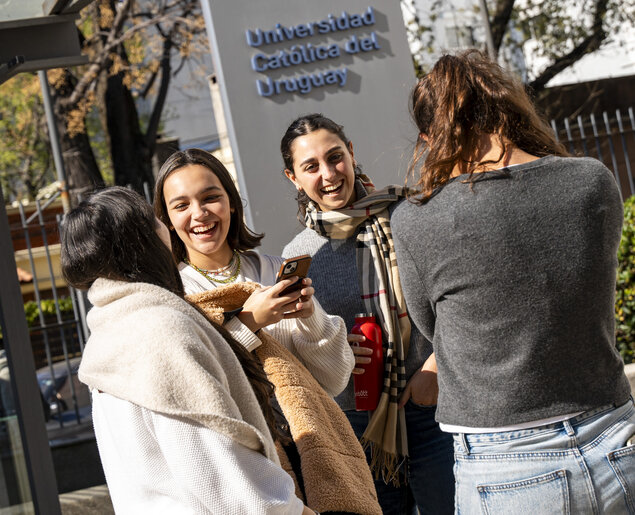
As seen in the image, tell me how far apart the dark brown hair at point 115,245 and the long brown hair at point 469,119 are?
732mm

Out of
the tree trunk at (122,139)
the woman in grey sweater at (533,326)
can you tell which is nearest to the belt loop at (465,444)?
the woman in grey sweater at (533,326)

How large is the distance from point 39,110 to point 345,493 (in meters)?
19.7

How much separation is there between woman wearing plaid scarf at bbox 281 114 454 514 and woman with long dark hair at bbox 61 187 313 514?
1410 millimetres

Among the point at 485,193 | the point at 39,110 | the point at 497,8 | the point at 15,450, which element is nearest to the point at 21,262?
the point at 39,110

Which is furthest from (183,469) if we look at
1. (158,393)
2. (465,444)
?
(465,444)

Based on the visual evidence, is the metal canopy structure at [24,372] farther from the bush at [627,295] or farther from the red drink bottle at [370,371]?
the bush at [627,295]

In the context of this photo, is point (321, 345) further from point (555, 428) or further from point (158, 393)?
point (158, 393)

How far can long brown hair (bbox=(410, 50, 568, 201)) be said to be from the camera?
7.24 ft

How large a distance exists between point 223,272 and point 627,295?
443cm

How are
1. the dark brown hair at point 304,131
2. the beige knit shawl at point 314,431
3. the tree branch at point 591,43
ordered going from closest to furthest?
the beige knit shawl at point 314,431, the dark brown hair at point 304,131, the tree branch at point 591,43

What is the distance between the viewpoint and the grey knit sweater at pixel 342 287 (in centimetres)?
341

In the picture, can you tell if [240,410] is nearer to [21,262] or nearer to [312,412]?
[312,412]

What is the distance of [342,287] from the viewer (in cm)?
344

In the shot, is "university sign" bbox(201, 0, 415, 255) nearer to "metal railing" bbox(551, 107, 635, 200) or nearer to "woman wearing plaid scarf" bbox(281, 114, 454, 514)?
"woman wearing plaid scarf" bbox(281, 114, 454, 514)
